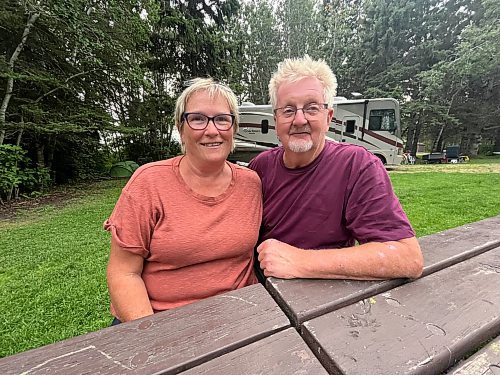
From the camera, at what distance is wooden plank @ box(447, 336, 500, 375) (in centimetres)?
62

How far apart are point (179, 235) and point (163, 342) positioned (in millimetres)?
511

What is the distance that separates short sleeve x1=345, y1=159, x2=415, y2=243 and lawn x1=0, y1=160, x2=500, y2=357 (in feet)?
6.56

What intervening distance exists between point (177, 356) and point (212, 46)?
36.8ft

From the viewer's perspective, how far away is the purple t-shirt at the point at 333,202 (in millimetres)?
1073

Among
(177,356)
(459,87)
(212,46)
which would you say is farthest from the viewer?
(459,87)

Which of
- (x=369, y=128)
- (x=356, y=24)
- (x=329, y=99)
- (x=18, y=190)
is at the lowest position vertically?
(x=18, y=190)

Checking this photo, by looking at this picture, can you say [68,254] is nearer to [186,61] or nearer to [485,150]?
[186,61]

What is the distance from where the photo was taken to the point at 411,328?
69 cm

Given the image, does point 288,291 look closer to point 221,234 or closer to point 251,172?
point 221,234

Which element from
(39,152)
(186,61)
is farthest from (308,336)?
(186,61)

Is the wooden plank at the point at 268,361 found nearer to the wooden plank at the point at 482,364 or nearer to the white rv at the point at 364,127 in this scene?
the wooden plank at the point at 482,364

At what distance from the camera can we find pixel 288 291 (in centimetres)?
85

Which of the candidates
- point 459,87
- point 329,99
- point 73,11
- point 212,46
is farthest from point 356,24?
point 329,99

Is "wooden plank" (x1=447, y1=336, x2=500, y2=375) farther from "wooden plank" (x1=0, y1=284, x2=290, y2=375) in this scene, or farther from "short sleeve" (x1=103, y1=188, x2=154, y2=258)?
"short sleeve" (x1=103, y1=188, x2=154, y2=258)
